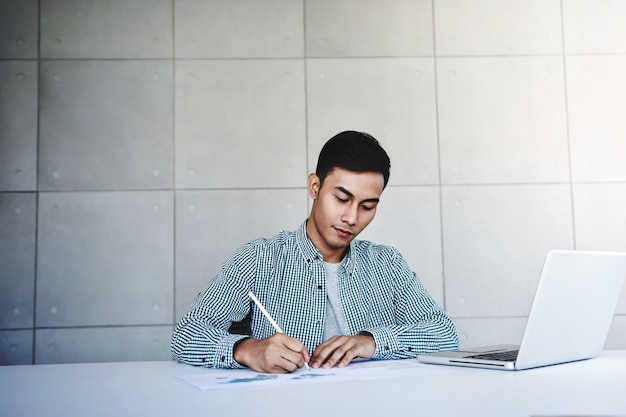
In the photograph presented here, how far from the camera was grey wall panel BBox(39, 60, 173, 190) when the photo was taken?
3178 mm

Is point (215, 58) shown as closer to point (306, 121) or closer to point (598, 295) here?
point (306, 121)

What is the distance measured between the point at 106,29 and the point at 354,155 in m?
1.83

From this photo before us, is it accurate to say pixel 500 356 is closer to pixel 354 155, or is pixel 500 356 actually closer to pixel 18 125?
pixel 354 155

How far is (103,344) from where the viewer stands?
3117 mm

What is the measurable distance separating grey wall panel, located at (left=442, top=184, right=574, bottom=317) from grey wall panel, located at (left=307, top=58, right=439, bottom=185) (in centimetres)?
24

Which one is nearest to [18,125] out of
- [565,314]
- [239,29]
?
[239,29]

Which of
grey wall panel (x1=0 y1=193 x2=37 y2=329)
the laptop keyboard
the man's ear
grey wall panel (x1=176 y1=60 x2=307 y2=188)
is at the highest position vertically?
grey wall panel (x1=176 y1=60 x2=307 y2=188)

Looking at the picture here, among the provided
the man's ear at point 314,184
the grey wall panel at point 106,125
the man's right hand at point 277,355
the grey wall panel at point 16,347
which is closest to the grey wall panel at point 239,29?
the grey wall panel at point 106,125

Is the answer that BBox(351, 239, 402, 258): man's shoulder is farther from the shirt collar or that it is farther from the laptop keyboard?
the laptop keyboard

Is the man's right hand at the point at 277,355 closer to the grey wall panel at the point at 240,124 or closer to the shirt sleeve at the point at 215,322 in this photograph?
the shirt sleeve at the point at 215,322

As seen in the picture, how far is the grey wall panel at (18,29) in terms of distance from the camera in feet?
10.5

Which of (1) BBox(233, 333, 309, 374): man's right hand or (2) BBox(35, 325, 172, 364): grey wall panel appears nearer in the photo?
(1) BBox(233, 333, 309, 374): man's right hand

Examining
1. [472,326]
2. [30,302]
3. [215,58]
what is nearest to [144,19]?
[215,58]

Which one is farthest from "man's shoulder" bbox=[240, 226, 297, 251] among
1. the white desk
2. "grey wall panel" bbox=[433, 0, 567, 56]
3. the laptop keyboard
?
"grey wall panel" bbox=[433, 0, 567, 56]
